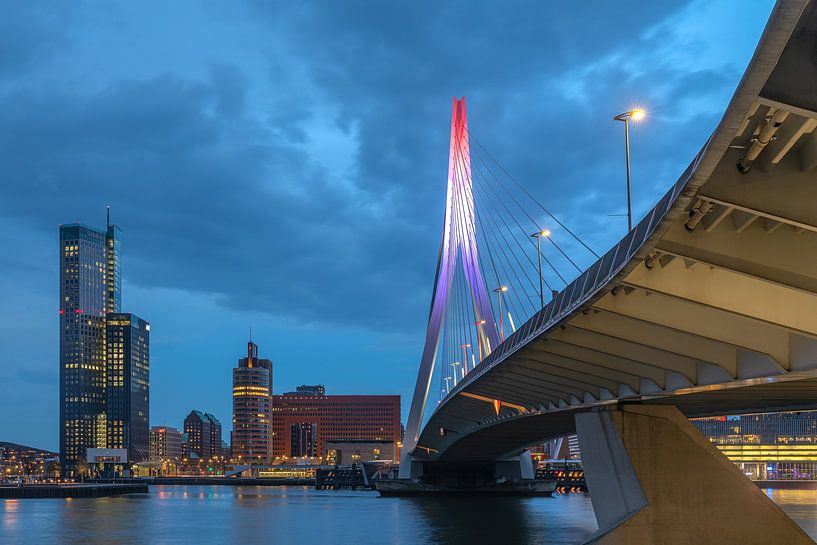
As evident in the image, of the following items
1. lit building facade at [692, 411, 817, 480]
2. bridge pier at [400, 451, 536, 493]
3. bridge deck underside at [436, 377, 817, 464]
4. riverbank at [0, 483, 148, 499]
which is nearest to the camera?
bridge deck underside at [436, 377, 817, 464]

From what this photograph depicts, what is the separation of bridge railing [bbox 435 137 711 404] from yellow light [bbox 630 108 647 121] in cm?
429

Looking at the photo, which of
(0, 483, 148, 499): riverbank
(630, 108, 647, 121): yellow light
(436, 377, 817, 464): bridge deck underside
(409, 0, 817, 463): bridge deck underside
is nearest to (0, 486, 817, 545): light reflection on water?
(436, 377, 817, 464): bridge deck underside

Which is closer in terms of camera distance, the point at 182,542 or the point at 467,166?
the point at 182,542

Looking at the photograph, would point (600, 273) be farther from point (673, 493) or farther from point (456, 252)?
point (456, 252)

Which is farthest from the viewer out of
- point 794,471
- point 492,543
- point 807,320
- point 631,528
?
point 794,471

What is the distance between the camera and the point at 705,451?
26.9 m

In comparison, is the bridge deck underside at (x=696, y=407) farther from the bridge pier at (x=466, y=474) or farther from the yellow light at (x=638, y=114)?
the bridge pier at (x=466, y=474)

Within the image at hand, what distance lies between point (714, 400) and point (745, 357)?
9.27 m

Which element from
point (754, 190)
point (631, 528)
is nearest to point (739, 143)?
point (754, 190)

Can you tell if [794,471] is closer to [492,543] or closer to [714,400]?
[492,543]

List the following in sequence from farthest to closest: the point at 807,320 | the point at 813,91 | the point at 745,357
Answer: the point at 745,357, the point at 807,320, the point at 813,91

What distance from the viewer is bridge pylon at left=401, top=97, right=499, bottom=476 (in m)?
55.2

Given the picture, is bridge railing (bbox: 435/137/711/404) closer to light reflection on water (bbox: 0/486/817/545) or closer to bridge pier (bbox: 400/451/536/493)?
light reflection on water (bbox: 0/486/817/545)

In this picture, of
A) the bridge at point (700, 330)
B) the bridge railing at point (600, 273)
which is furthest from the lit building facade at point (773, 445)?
the bridge railing at point (600, 273)
